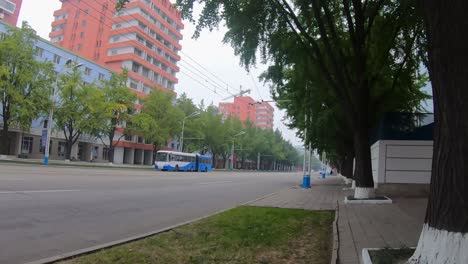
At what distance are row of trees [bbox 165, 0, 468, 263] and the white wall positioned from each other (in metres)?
1.68

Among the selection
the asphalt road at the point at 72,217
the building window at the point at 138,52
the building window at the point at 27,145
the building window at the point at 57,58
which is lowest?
the asphalt road at the point at 72,217

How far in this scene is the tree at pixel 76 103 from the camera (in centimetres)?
4216

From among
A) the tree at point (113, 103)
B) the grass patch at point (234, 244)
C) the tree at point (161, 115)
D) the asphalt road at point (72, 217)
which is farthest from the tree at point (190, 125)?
the grass patch at point (234, 244)

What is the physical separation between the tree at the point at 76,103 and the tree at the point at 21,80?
9.64 ft

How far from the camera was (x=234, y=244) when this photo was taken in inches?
259

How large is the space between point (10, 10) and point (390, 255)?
71.0 meters

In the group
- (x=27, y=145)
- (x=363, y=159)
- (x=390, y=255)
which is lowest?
(x=390, y=255)

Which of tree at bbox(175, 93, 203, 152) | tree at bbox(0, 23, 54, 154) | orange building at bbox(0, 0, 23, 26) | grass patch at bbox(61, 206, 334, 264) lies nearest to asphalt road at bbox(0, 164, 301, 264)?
grass patch at bbox(61, 206, 334, 264)

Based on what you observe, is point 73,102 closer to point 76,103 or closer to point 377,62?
point 76,103

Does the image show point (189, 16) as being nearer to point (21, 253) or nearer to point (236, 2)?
point (236, 2)

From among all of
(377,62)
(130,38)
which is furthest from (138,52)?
(377,62)

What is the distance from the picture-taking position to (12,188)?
1220 cm

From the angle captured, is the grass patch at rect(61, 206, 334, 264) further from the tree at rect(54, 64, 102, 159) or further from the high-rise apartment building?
the high-rise apartment building

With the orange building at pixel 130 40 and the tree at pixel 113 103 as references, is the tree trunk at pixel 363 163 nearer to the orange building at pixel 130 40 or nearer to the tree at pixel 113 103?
the tree at pixel 113 103
